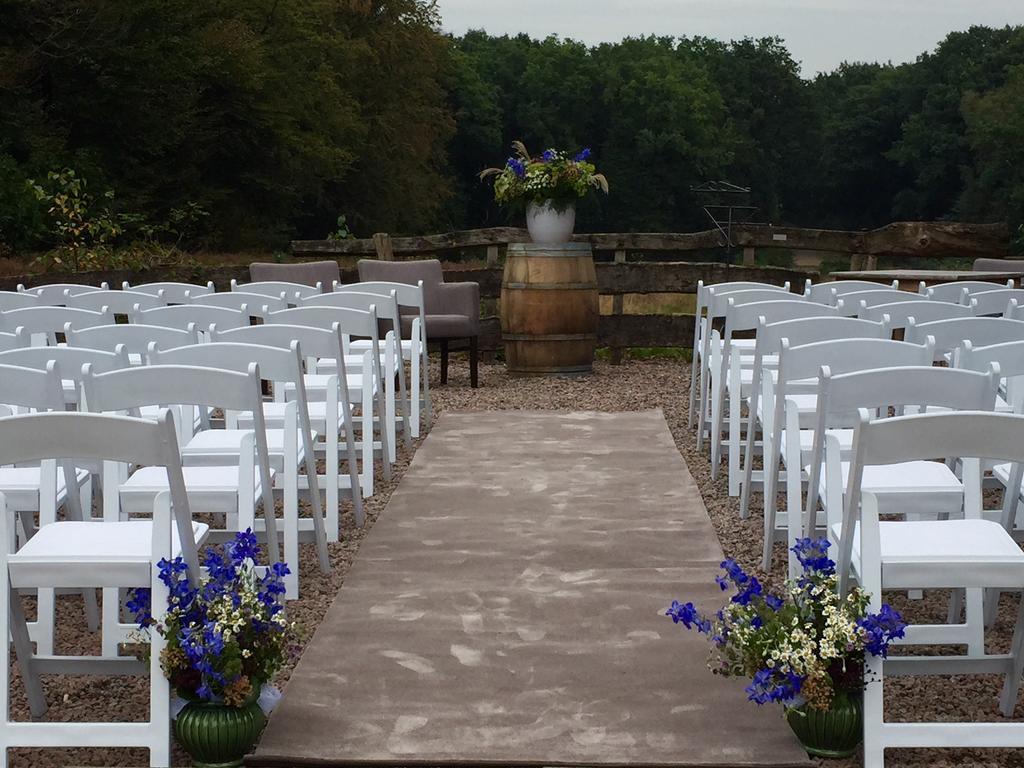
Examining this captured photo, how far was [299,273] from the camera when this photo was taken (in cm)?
1014

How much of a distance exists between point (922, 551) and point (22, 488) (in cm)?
246

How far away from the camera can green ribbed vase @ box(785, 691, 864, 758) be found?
9.69ft

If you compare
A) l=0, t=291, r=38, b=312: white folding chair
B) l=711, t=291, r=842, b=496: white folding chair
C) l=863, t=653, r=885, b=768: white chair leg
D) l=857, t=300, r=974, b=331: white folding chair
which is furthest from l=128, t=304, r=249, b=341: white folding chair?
l=863, t=653, r=885, b=768: white chair leg

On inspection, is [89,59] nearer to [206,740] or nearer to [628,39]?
[206,740]

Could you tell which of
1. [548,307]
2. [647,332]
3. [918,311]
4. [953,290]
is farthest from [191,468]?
[647,332]

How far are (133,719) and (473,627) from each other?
0.99 meters

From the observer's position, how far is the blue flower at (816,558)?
9.78 ft

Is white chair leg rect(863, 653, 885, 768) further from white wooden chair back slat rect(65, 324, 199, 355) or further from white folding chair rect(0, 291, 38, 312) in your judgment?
white folding chair rect(0, 291, 38, 312)

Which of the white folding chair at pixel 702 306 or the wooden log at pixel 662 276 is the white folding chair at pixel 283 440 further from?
the wooden log at pixel 662 276

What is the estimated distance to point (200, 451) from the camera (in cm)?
431

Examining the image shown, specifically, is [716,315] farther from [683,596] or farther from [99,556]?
[99,556]

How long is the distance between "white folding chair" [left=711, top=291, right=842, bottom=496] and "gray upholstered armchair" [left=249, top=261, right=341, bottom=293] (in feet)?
14.0

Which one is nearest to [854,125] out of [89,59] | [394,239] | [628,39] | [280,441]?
[628,39]

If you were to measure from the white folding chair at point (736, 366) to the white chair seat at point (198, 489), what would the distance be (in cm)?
235
